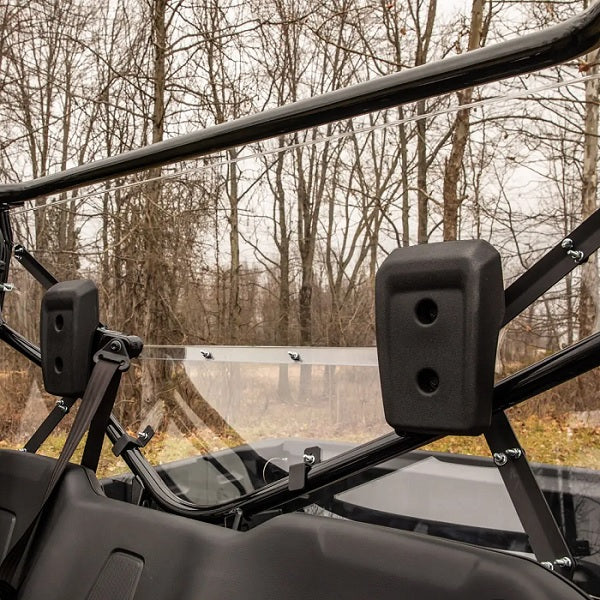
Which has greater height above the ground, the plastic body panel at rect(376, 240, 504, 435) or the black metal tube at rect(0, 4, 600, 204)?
the black metal tube at rect(0, 4, 600, 204)

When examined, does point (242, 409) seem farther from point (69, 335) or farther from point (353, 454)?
point (353, 454)

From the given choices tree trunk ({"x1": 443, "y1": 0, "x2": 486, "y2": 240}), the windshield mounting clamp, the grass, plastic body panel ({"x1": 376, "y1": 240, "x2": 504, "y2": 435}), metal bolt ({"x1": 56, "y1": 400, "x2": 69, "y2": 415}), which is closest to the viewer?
plastic body panel ({"x1": 376, "y1": 240, "x2": 504, "y2": 435})

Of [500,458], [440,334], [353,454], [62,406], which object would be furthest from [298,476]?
[62,406]

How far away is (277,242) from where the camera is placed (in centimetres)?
214

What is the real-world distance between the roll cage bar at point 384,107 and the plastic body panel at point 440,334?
0.12m

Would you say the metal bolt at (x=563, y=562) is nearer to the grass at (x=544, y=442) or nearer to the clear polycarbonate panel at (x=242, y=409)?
the grass at (x=544, y=442)

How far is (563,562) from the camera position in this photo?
0.84m

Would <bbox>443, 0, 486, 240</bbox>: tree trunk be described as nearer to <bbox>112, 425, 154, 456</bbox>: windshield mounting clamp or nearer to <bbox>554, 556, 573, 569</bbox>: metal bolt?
<bbox>554, 556, 573, 569</bbox>: metal bolt

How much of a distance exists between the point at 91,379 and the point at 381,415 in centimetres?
46

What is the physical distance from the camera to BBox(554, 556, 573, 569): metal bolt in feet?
2.73

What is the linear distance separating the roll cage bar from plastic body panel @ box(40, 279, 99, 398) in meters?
0.24

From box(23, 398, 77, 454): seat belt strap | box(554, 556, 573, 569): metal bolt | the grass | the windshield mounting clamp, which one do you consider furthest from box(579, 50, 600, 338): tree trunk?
box(23, 398, 77, 454): seat belt strap

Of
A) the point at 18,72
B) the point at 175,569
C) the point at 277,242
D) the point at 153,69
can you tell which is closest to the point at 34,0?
the point at 18,72

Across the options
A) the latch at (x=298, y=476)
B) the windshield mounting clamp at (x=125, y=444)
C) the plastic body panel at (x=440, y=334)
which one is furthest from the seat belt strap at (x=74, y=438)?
the plastic body panel at (x=440, y=334)
